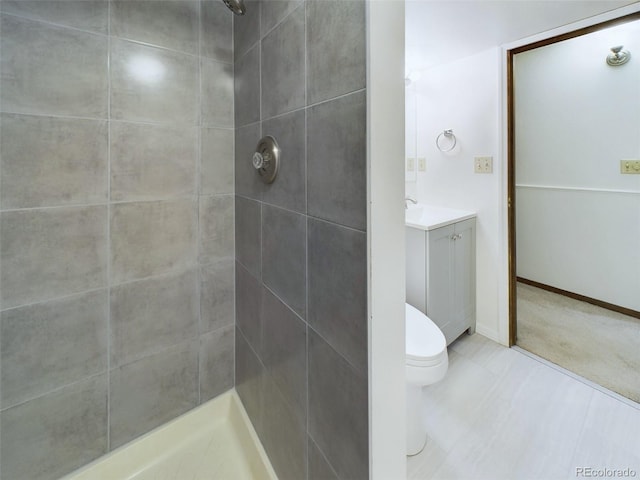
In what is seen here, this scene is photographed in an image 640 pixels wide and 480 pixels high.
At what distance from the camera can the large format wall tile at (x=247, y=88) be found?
1.11m

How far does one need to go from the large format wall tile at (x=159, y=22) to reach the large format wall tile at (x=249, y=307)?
964 mm

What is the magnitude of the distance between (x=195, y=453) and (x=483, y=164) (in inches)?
92.9

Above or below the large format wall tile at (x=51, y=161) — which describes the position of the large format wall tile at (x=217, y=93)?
above

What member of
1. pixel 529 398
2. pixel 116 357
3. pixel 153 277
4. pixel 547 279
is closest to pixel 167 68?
pixel 153 277

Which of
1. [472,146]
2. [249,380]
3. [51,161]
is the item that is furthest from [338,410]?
[472,146]

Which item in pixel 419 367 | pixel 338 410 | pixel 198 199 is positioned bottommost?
pixel 419 367

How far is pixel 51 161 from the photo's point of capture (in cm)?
97

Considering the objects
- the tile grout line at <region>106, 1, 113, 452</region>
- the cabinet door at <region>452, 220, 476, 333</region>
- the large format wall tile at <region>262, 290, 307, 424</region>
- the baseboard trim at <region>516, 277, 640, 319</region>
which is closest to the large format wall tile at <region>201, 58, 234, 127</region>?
the tile grout line at <region>106, 1, 113, 452</region>

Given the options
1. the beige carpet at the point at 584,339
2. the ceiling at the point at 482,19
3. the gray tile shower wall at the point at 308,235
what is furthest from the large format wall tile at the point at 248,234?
the beige carpet at the point at 584,339

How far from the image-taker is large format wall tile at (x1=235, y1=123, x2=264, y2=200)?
1138 mm

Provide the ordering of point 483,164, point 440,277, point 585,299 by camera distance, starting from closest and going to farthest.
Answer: point 440,277 → point 483,164 → point 585,299

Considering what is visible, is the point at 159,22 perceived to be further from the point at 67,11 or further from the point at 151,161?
the point at 151,161

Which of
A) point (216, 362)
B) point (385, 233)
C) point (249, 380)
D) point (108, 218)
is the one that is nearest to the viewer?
point (385, 233)

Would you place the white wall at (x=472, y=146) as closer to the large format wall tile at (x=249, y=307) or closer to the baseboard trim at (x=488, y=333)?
the baseboard trim at (x=488, y=333)
